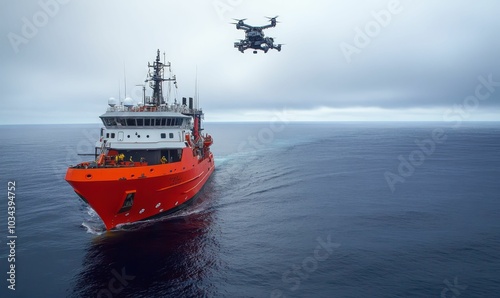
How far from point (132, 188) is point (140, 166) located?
186cm

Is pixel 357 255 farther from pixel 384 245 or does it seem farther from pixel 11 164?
Result: pixel 11 164

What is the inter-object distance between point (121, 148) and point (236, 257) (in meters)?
14.7

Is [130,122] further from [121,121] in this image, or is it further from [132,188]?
[132,188]

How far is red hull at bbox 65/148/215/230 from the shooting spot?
20.7 m

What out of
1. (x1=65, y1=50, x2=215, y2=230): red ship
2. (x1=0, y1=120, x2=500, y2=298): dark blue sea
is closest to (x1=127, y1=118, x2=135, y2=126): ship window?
(x1=65, y1=50, x2=215, y2=230): red ship

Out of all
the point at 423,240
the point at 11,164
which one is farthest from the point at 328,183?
the point at 11,164

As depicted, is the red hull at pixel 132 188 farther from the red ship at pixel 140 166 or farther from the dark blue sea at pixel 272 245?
the dark blue sea at pixel 272 245

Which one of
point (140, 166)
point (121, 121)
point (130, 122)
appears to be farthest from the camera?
point (130, 122)

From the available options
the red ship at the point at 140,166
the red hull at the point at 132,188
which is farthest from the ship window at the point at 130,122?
the red hull at the point at 132,188

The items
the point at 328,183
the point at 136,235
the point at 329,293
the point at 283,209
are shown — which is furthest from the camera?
the point at 328,183

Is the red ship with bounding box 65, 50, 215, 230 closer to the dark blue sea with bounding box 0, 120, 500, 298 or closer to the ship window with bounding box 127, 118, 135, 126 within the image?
the ship window with bounding box 127, 118, 135, 126

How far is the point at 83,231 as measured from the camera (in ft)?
79.2

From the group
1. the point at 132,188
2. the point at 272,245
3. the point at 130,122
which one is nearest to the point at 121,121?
the point at 130,122

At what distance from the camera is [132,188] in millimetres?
21781
